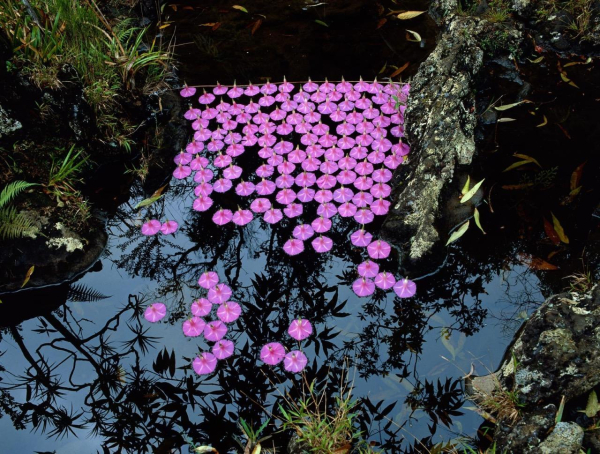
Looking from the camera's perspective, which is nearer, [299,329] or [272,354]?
[272,354]

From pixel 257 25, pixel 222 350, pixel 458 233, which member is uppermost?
pixel 257 25

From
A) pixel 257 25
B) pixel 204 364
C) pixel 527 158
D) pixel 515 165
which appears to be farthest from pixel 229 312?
pixel 257 25

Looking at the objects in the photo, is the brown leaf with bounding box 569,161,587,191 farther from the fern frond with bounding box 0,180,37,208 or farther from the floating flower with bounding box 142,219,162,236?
the fern frond with bounding box 0,180,37,208

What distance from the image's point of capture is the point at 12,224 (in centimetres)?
412

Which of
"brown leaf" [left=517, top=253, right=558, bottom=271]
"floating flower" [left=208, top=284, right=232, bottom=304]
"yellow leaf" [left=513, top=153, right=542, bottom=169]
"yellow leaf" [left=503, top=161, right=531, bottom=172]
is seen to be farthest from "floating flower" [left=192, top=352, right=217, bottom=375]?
"yellow leaf" [left=513, top=153, right=542, bottom=169]

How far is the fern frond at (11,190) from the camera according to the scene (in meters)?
4.02

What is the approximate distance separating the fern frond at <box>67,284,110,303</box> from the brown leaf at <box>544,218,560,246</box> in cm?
359

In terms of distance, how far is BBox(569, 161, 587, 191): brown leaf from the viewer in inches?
183

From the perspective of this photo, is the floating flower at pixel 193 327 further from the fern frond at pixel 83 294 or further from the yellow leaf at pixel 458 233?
the yellow leaf at pixel 458 233

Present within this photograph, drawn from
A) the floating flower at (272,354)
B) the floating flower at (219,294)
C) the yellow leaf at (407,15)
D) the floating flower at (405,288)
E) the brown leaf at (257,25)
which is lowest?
the floating flower at (272,354)

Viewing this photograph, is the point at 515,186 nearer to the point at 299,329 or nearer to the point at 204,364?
the point at 299,329

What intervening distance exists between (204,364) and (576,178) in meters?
3.48

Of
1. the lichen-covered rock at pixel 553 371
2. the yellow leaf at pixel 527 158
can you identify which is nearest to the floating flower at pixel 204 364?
the lichen-covered rock at pixel 553 371

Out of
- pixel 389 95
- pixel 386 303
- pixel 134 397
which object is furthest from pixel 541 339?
pixel 389 95
